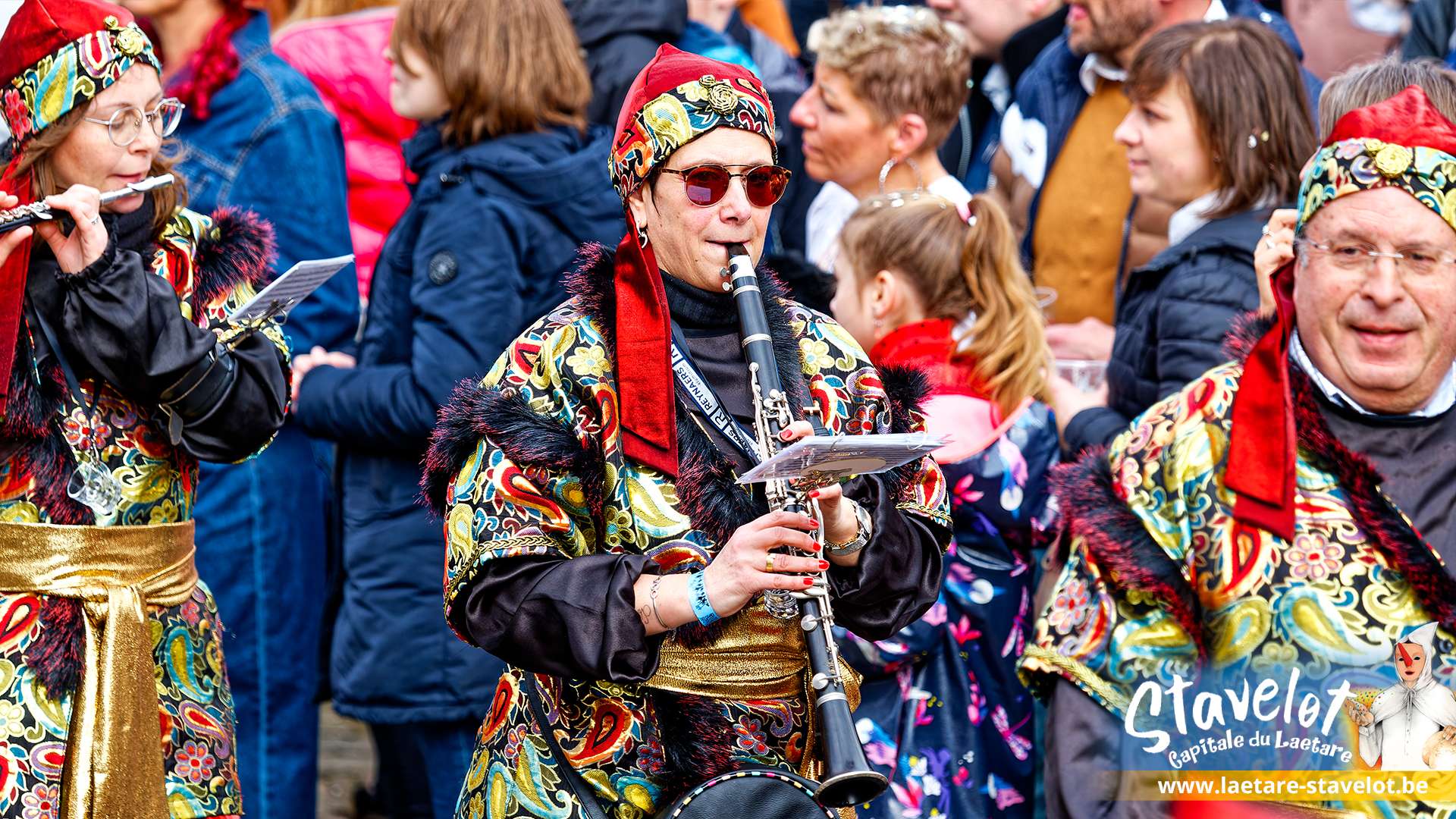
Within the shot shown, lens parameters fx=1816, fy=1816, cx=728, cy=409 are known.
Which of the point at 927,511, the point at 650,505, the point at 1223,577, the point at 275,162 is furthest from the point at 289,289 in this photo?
the point at 1223,577

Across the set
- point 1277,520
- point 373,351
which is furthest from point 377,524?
point 1277,520

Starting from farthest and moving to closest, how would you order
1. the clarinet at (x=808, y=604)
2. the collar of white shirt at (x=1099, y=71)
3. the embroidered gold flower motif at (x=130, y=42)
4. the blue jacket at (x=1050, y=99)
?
Answer: the blue jacket at (x=1050, y=99) < the collar of white shirt at (x=1099, y=71) < the embroidered gold flower motif at (x=130, y=42) < the clarinet at (x=808, y=604)

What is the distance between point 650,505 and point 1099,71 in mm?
3397

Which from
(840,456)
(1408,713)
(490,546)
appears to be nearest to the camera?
(840,456)

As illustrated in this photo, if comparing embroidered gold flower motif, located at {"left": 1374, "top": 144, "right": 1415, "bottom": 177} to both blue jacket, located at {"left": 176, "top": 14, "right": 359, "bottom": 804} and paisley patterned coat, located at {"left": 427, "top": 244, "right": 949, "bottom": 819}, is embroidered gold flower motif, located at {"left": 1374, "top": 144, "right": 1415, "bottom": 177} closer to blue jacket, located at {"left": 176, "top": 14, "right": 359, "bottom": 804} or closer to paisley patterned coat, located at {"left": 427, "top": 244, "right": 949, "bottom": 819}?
paisley patterned coat, located at {"left": 427, "top": 244, "right": 949, "bottom": 819}

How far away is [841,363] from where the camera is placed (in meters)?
3.37

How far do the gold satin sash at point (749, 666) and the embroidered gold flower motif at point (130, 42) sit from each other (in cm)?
169

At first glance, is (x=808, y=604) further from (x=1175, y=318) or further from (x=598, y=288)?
(x=1175, y=318)

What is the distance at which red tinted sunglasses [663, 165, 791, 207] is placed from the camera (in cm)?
315

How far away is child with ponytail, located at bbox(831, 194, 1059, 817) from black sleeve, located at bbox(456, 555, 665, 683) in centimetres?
145

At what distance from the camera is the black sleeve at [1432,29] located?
6129 mm

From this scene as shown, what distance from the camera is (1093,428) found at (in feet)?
15.0

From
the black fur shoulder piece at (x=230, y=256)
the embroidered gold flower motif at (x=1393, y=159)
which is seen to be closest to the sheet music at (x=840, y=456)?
the embroidered gold flower motif at (x=1393, y=159)

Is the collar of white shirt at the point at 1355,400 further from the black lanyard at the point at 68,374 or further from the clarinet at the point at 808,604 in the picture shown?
the black lanyard at the point at 68,374
